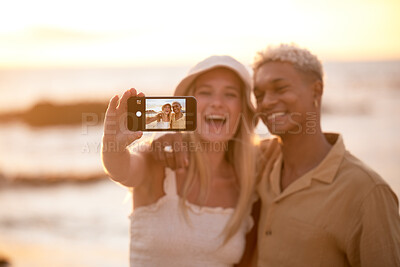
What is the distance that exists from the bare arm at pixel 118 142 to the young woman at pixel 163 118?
0.15 m

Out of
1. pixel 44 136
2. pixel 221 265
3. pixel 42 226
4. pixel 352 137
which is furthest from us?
pixel 44 136

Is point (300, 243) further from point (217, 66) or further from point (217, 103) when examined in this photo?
point (217, 66)

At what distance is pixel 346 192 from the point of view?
123 inches

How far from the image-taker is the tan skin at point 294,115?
3.56 m

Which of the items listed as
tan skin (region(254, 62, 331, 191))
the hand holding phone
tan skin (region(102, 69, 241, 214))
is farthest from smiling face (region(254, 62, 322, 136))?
the hand holding phone

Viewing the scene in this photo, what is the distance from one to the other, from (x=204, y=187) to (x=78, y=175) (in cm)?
613

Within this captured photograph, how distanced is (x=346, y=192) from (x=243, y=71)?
1.34 meters

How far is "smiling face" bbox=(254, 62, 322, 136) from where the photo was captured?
11.7 feet

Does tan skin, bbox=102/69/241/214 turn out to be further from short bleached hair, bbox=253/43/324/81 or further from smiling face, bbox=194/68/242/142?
Result: short bleached hair, bbox=253/43/324/81

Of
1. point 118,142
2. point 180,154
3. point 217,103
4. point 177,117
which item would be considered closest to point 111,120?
point 118,142

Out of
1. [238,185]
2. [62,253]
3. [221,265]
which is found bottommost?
[62,253]

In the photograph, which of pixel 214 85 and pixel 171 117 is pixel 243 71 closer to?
pixel 214 85

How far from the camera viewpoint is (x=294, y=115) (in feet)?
11.7

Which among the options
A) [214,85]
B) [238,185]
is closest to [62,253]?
[238,185]
